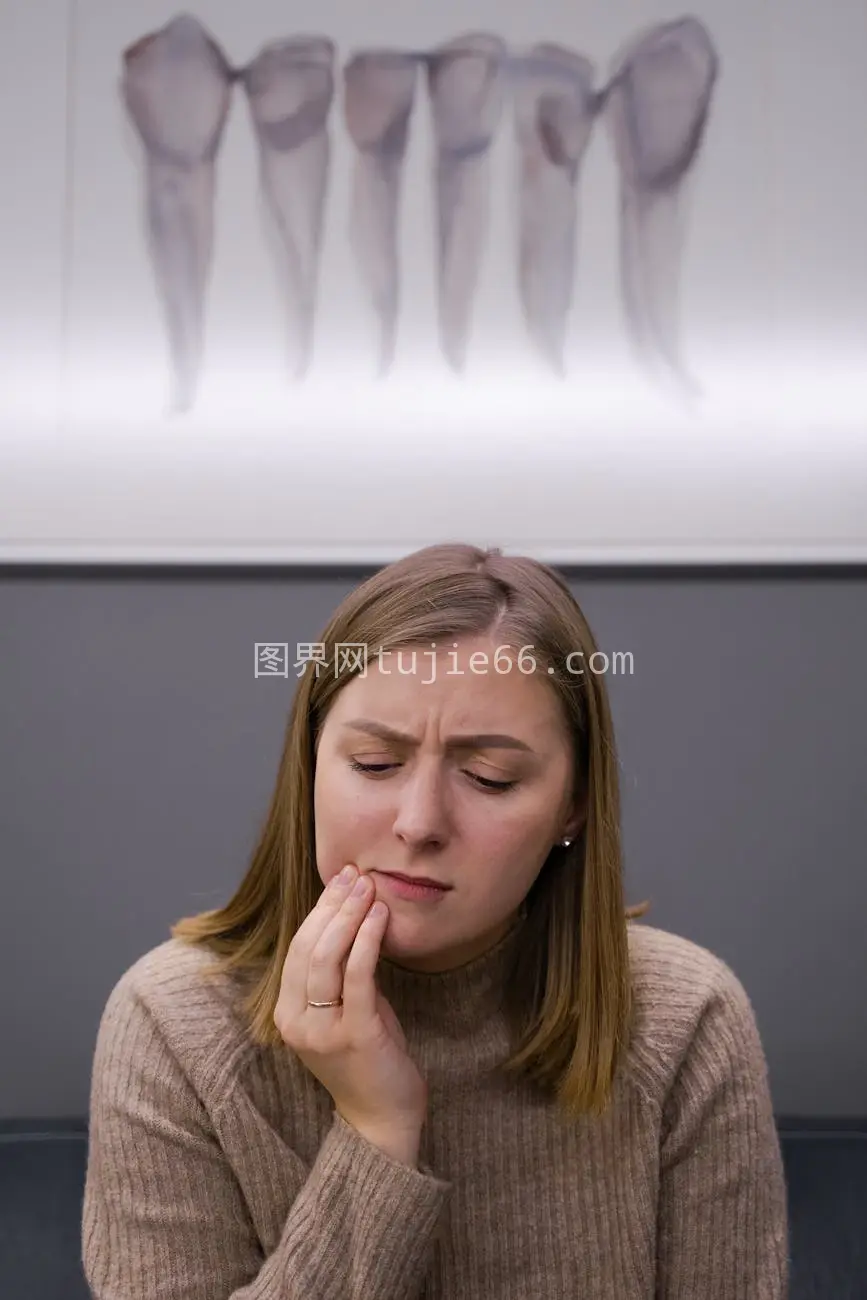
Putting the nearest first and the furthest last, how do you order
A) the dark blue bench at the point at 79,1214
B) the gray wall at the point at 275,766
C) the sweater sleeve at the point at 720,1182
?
1. the sweater sleeve at the point at 720,1182
2. the dark blue bench at the point at 79,1214
3. the gray wall at the point at 275,766

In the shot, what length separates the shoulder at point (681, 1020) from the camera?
3.49ft

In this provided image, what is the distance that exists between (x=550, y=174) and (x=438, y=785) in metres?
0.97

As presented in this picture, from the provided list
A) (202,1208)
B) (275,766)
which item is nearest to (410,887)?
Answer: (202,1208)

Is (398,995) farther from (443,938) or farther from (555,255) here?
(555,255)

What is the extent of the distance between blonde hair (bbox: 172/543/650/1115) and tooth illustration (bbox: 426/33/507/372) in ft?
1.94

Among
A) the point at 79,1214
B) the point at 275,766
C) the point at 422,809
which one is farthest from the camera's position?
the point at 275,766

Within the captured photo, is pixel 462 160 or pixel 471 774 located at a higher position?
pixel 462 160

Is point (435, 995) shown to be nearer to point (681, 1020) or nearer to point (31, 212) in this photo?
point (681, 1020)

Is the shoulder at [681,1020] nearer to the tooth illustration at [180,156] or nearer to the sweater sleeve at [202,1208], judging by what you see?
the sweater sleeve at [202,1208]

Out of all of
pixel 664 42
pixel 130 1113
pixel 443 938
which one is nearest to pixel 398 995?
pixel 443 938

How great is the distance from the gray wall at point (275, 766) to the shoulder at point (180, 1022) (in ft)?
1.57

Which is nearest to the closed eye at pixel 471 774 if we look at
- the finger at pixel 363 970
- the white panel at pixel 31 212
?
the finger at pixel 363 970

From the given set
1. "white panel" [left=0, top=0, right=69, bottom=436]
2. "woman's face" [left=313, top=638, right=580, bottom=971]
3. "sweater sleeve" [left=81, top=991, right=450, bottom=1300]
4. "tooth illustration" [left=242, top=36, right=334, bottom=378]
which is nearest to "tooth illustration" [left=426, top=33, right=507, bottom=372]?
"tooth illustration" [left=242, top=36, right=334, bottom=378]

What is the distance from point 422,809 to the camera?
0.92 meters
